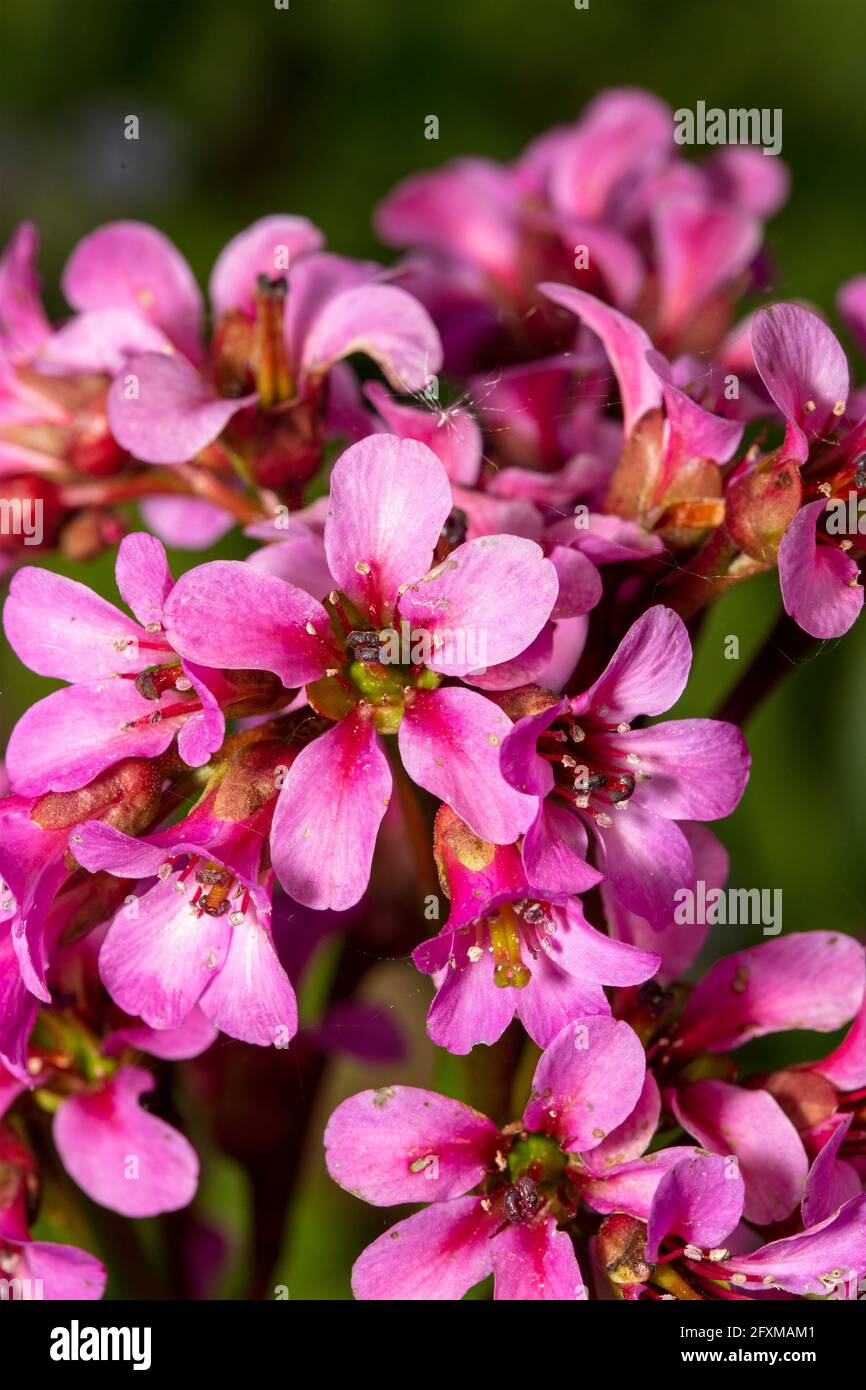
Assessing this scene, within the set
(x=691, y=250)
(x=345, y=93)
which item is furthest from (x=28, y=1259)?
(x=345, y=93)

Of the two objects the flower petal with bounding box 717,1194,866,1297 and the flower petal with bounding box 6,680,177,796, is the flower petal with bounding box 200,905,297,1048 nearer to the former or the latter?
the flower petal with bounding box 6,680,177,796

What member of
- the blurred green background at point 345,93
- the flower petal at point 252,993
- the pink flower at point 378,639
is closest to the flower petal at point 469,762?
the pink flower at point 378,639

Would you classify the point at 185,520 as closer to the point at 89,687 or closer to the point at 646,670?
the point at 89,687

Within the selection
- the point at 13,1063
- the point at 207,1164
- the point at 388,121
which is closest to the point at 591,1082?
the point at 13,1063

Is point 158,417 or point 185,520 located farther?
point 185,520

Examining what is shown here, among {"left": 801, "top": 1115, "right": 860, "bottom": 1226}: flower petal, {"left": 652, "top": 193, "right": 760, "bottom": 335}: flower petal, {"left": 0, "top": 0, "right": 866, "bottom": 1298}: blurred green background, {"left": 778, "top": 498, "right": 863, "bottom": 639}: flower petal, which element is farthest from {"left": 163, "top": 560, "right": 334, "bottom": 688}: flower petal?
{"left": 0, "top": 0, "right": 866, "bottom": 1298}: blurred green background
